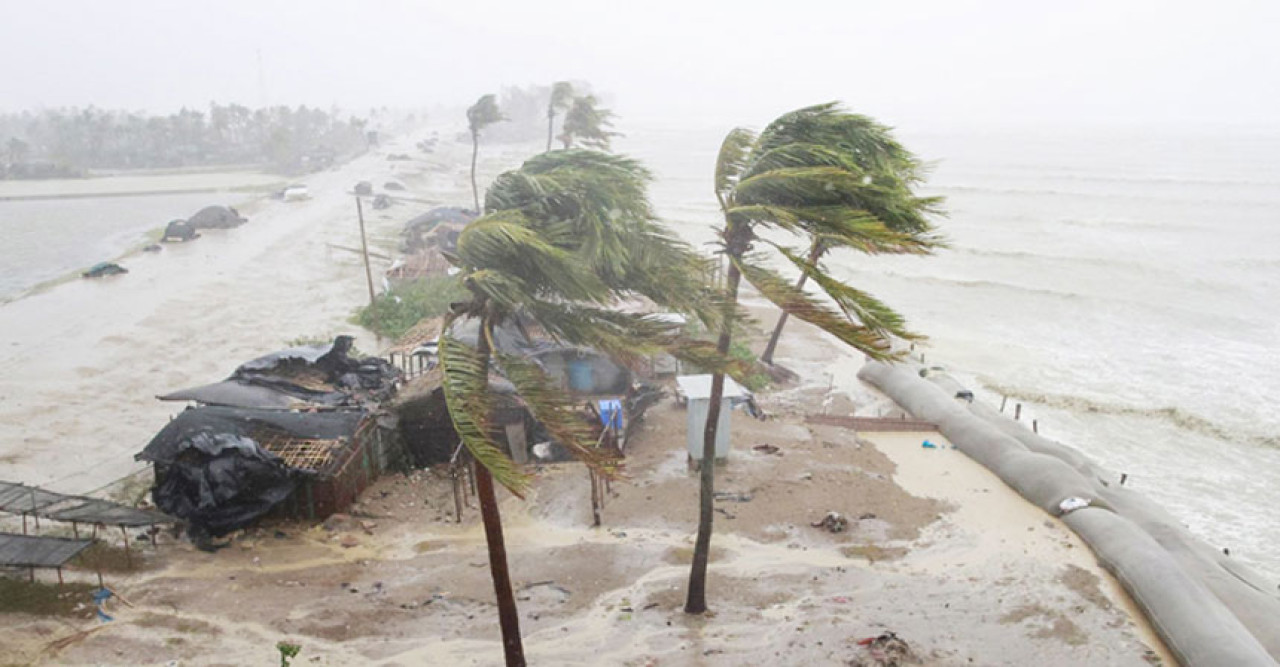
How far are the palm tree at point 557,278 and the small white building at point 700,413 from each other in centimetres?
679

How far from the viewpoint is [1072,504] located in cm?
1305

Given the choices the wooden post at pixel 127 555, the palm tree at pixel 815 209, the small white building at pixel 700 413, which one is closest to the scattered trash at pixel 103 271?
the wooden post at pixel 127 555

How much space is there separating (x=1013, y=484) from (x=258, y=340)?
58.5 ft

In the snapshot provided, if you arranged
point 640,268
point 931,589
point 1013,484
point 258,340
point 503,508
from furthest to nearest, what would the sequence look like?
1. point 258,340
2. point 1013,484
3. point 503,508
4. point 931,589
5. point 640,268

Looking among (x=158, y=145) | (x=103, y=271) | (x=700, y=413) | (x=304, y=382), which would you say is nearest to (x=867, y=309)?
(x=700, y=413)

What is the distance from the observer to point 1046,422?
20250 mm

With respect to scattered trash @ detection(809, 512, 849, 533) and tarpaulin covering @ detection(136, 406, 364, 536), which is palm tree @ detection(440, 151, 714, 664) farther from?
scattered trash @ detection(809, 512, 849, 533)

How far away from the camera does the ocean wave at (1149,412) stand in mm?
20203

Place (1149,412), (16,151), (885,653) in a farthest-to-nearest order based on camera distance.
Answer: (16,151) → (1149,412) → (885,653)

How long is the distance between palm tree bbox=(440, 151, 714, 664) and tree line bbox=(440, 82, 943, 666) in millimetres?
12

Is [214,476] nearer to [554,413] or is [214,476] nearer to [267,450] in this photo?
[267,450]

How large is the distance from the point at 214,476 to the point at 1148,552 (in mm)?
12061

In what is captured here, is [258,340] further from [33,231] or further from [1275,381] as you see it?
[1275,381]

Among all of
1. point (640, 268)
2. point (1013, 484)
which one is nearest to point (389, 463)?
point (640, 268)
